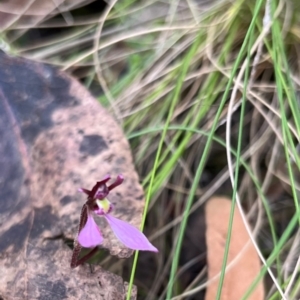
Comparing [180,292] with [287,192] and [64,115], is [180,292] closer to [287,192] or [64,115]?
[287,192]

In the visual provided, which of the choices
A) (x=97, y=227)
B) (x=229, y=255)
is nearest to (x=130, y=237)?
(x=97, y=227)

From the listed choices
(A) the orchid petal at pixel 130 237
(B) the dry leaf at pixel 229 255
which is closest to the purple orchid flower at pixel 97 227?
(A) the orchid petal at pixel 130 237

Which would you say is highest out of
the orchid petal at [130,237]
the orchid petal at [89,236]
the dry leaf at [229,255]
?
the orchid petal at [89,236]

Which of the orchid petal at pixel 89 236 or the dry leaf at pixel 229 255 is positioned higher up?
the orchid petal at pixel 89 236

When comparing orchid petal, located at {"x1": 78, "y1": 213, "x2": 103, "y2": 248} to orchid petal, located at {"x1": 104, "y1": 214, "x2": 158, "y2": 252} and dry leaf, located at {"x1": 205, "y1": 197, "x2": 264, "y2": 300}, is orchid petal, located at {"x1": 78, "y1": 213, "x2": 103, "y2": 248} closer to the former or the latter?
orchid petal, located at {"x1": 104, "y1": 214, "x2": 158, "y2": 252}

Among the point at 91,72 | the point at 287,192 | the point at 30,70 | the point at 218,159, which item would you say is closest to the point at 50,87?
the point at 30,70

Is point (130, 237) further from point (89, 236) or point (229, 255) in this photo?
point (229, 255)

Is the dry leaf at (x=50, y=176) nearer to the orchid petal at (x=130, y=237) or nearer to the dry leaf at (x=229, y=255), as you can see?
the orchid petal at (x=130, y=237)
